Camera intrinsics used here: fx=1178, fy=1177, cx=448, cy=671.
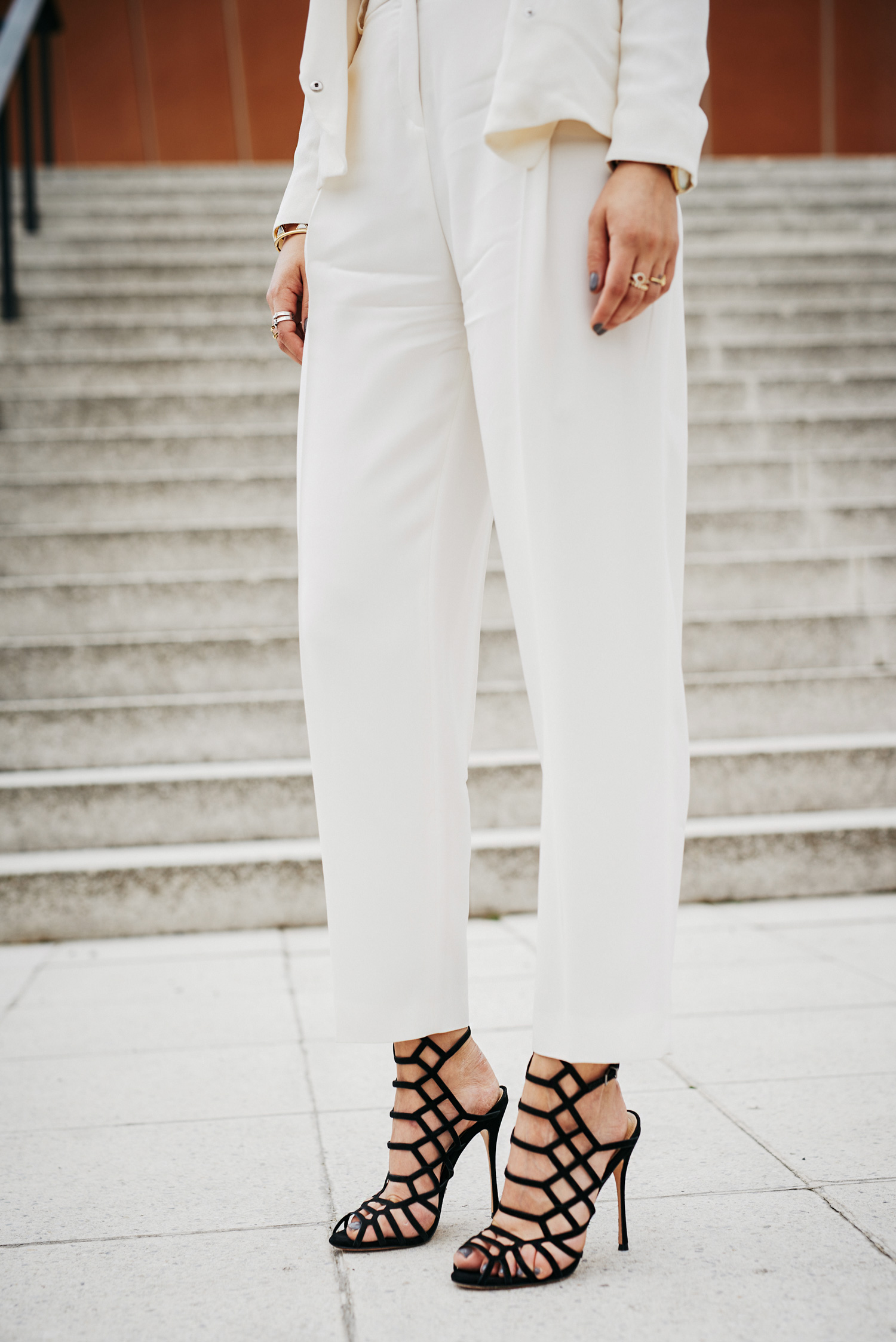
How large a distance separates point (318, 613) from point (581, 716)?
0.28 metres

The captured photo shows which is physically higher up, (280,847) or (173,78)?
(173,78)

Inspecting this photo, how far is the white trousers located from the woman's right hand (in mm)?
81

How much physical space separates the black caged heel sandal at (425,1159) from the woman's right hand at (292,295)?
0.73 meters

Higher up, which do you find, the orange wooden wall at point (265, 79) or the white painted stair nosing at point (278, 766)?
the orange wooden wall at point (265, 79)

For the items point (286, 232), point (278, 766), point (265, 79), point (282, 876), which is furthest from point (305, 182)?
point (265, 79)

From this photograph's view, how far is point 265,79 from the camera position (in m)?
8.23

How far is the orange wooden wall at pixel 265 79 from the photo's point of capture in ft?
26.6

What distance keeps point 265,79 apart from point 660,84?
821 cm

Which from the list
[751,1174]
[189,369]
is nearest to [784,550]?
[189,369]

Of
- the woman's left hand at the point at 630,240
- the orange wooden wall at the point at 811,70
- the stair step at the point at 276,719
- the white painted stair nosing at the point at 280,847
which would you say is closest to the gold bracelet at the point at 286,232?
the woman's left hand at the point at 630,240

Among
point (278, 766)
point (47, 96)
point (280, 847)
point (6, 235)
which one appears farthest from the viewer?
point (47, 96)

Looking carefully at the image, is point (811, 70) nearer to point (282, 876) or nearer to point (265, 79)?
point (265, 79)

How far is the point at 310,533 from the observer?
3.80ft

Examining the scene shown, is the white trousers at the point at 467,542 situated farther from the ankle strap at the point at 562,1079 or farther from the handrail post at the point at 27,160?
the handrail post at the point at 27,160
